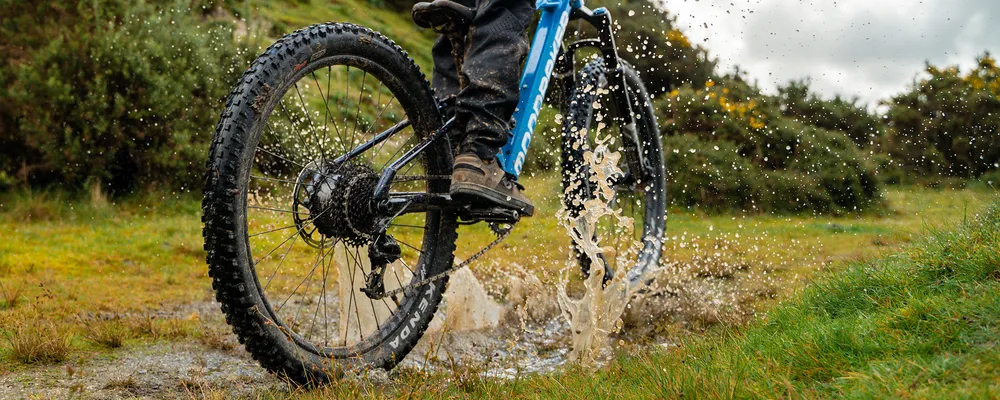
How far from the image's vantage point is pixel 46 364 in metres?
3.02

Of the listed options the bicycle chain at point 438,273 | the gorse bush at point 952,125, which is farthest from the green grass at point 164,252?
the gorse bush at point 952,125

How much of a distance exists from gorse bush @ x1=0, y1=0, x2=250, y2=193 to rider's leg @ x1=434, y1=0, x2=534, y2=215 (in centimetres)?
568

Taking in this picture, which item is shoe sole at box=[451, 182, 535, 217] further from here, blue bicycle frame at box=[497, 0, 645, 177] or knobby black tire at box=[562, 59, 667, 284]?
knobby black tire at box=[562, 59, 667, 284]

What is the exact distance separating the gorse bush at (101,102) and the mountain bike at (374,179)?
3961mm

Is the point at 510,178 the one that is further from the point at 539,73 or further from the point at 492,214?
the point at 539,73

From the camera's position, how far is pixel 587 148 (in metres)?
3.94

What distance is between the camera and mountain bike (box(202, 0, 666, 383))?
7.88 ft

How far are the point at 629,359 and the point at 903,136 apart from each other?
14046mm

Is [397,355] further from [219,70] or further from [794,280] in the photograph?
[219,70]

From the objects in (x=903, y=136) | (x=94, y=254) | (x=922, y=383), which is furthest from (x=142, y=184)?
(x=903, y=136)

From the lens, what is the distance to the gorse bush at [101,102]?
747 cm

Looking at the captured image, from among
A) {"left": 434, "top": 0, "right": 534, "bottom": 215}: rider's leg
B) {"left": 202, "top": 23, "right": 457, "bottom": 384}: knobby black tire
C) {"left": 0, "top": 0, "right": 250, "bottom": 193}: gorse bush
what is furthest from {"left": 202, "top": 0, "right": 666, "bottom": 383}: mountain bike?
{"left": 0, "top": 0, "right": 250, "bottom": 193}: gorse bush

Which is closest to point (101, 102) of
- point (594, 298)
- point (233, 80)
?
point (233, 80)

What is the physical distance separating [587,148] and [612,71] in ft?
2.63
